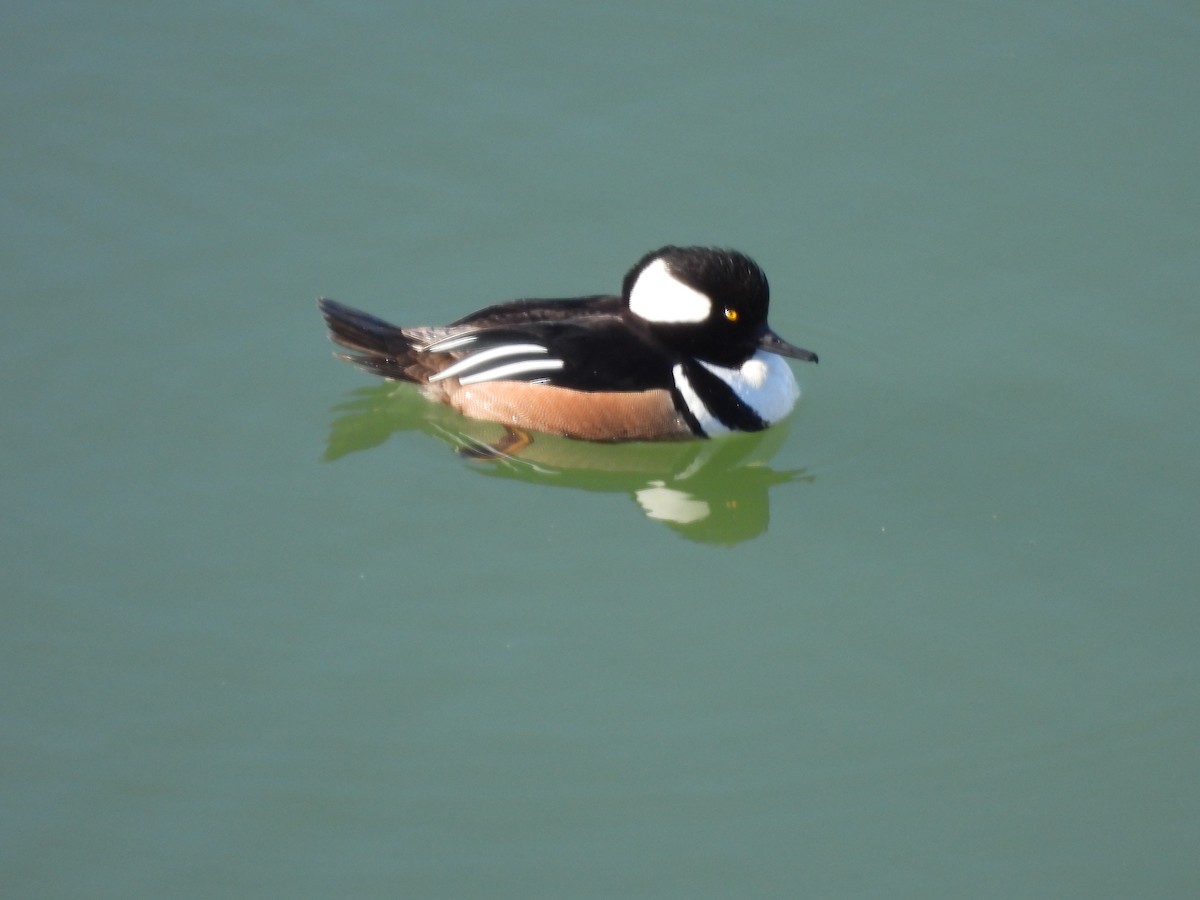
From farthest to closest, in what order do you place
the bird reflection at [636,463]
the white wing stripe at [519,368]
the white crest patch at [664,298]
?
the white crest patch at [664,298]
the white wing stripe at [519,368]
the bird reflection at [636,463]

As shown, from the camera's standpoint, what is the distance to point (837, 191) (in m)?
10.2

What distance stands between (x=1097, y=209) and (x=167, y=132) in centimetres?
609

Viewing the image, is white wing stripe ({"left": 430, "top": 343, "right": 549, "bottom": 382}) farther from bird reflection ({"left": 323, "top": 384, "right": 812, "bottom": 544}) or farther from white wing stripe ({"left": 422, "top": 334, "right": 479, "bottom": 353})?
bird reflection ({"left": 323, "top": 384, "right": 812, "bottom": 544})

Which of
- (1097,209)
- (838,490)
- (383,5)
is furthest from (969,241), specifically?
(383,5)

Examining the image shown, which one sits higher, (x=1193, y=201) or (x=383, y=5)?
(x=383, y=5)

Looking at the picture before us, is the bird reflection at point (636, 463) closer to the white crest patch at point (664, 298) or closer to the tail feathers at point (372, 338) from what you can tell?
the tail feathers at point (372, 338)

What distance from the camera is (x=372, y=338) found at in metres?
8.73

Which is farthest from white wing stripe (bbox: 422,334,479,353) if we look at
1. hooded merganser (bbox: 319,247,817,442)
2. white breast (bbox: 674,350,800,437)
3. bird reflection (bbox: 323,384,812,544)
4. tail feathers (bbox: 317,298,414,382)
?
white breast (bbox: 674,350,800,437)

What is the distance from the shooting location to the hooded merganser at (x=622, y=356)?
8.54m

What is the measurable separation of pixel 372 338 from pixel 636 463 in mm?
1602

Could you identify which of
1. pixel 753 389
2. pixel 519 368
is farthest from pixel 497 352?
pixel 753 389

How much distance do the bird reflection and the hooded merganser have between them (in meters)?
0.10

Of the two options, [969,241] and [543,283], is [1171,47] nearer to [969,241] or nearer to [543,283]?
[969,241]

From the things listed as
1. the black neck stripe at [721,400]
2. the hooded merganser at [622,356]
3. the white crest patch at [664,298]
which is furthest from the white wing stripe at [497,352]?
the black neck stripe at [721,400]
